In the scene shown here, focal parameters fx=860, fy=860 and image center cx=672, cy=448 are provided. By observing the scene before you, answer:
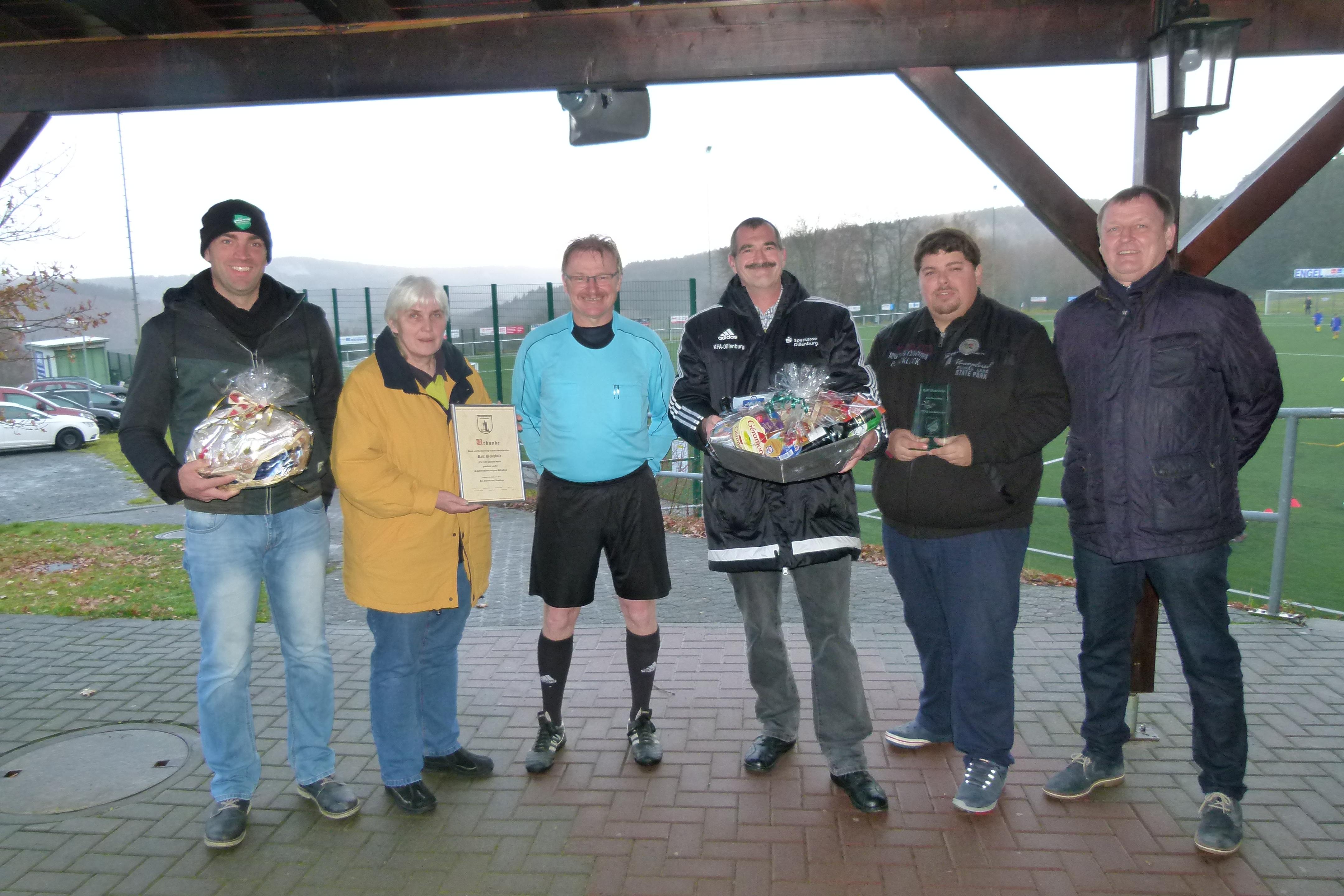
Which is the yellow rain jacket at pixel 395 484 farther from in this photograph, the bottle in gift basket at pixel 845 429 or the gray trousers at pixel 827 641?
the bottle in gift basket at pixel 845 429

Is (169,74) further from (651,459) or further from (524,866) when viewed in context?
(524,866)

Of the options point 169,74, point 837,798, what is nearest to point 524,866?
point 837,798

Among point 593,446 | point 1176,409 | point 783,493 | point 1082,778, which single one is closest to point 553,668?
point 593,446

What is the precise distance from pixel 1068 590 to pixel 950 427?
4.01m

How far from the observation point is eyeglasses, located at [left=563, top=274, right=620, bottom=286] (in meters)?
3.43

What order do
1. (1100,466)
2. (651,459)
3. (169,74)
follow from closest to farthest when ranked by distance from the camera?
(1100,466) < (651,459) < (169,74)

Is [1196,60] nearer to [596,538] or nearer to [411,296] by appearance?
[596,538]

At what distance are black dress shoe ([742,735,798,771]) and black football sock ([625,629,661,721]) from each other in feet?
1.65

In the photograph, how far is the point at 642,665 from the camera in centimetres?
378

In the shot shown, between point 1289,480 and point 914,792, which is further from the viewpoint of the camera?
point 1289,480

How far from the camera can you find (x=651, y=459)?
12.1ft

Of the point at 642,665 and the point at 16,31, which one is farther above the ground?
the point at 16,31

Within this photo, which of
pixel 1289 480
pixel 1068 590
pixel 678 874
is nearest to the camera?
pixel 678 874

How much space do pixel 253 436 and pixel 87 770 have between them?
82.6 inches
